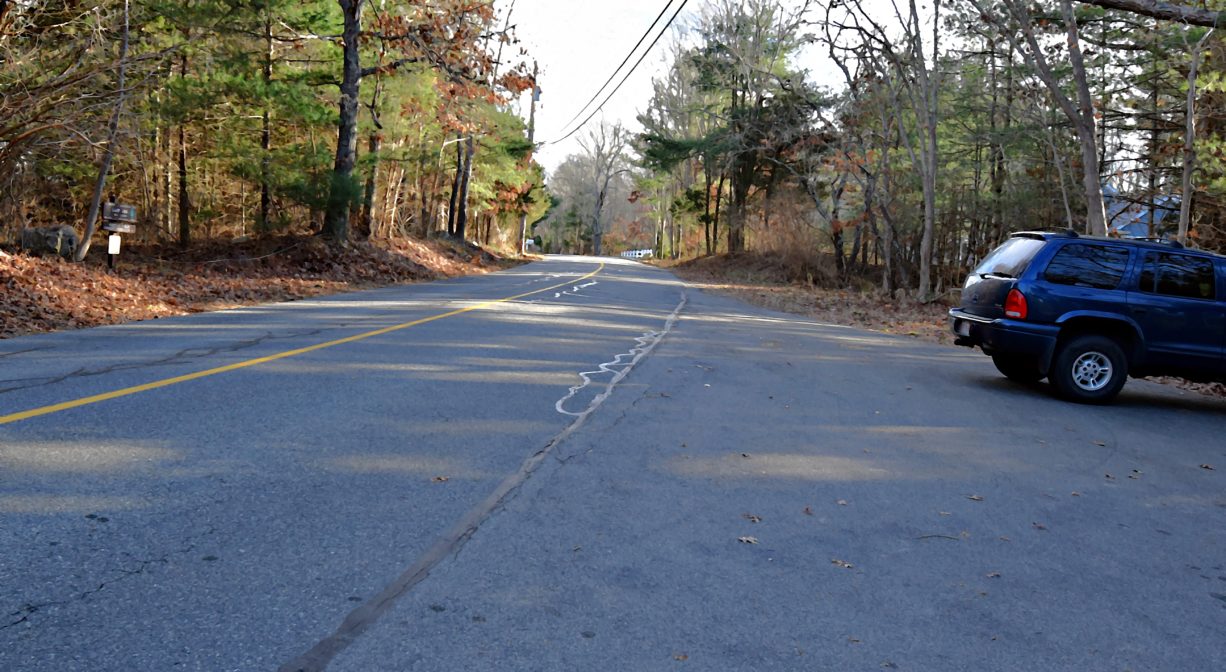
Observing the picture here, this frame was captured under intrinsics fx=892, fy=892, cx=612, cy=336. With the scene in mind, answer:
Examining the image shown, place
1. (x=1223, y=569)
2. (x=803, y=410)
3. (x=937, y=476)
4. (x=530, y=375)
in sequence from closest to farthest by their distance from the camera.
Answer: (x=1223, y=569), (x=937, y=476), (x=803, y=410), (x=530, y=375)

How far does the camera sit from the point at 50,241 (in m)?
18.2

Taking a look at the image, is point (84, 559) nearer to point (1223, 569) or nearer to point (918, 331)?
point (1223, 569)

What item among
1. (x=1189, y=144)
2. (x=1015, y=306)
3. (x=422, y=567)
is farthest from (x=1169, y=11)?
(x=422, y=567)

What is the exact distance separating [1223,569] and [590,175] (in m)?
103

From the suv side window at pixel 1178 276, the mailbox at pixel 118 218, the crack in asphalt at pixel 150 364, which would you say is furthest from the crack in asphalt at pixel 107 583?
the mailbox at pixel 118 218

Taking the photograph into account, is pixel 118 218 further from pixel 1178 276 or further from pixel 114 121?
pixel 1178 276

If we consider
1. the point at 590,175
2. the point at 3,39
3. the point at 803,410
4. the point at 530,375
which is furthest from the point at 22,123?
the point at 590,175

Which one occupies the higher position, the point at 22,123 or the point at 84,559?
the point at 22,123

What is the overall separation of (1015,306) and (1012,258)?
84cm

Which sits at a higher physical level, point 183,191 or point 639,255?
point 183,191

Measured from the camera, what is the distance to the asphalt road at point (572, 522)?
3.54 metres

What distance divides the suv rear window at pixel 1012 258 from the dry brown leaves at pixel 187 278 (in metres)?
12.1

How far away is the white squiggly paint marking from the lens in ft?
26.8

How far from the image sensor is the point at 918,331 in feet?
62.3
